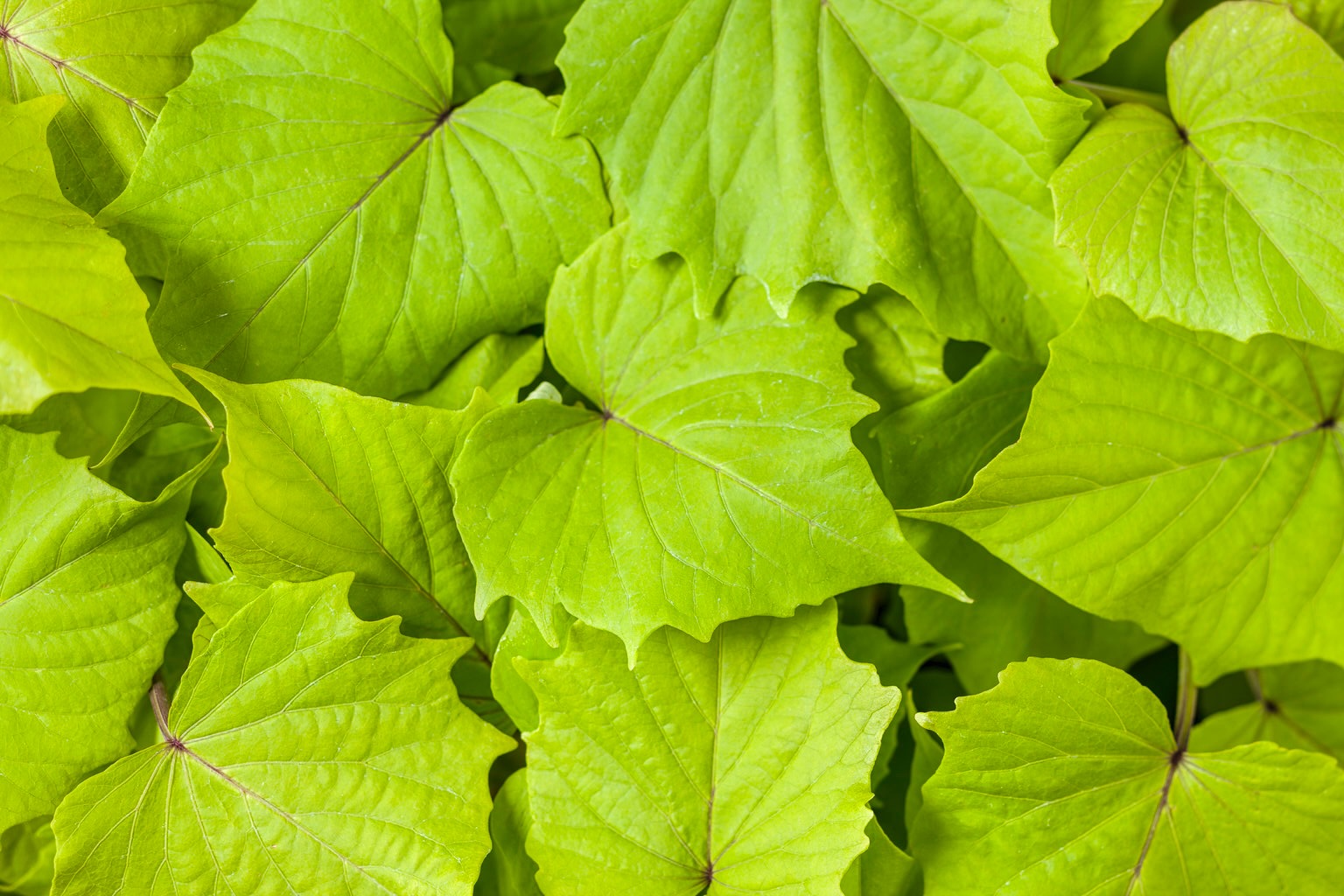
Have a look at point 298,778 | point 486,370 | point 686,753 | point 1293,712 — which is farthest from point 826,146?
point 1293,712

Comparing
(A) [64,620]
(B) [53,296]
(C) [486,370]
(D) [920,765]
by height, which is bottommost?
(D) [920,765]

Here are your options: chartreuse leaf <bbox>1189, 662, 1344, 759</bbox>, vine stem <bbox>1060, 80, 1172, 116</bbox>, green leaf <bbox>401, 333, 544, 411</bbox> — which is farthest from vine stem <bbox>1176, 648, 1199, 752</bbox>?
green leaf <bbox>401, 333, 544, 411</bbox>

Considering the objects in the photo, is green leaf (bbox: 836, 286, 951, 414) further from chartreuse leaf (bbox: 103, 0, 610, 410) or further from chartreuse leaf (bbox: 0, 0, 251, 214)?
chartreuse leaf (bbox: 0, 0, 251, 214)

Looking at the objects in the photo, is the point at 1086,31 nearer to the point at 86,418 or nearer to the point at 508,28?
the point at 508,28

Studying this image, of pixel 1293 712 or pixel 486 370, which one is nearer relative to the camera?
pixel 486 370

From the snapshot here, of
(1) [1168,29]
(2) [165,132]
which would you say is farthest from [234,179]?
(1) [1168,29]

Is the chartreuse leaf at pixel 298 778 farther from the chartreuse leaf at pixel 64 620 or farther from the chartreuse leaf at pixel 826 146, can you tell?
the chartreuse leaf at pixel 826 146

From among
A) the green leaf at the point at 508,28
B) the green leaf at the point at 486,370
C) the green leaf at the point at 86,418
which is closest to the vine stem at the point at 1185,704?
the green leaf at the point at 486,370

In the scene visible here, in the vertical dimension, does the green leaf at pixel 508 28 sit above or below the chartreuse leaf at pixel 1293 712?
above
